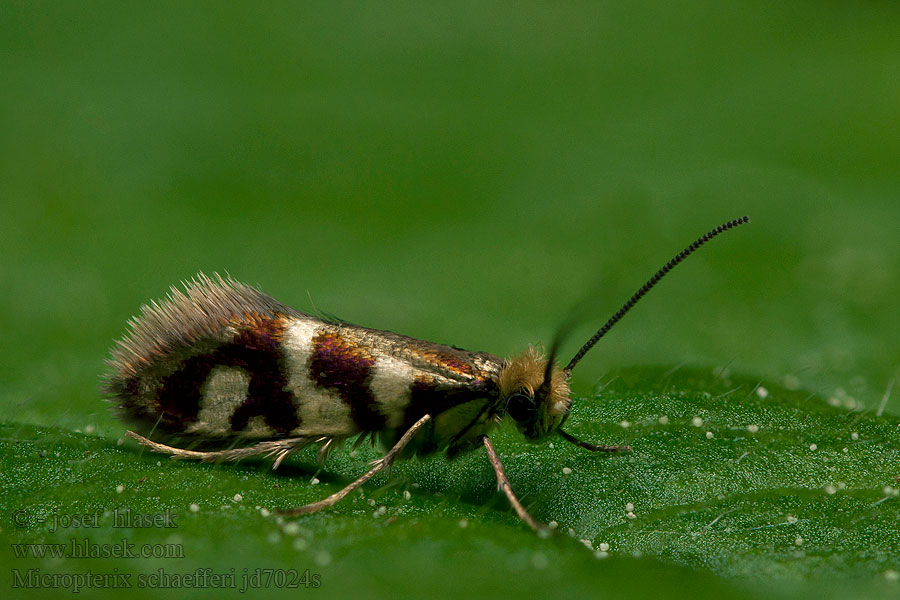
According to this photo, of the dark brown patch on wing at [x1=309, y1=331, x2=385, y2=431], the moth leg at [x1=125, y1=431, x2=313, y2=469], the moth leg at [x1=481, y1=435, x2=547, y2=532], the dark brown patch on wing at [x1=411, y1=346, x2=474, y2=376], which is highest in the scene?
the dark brown patch on wing at [x1=411, y1=346, x2=474, y2=376]

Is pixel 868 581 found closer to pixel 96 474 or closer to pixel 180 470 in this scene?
pixel 180 470

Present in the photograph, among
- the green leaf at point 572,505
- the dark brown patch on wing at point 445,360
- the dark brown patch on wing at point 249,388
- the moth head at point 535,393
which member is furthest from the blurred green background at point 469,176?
the dark brown patch on wing at point 445,360

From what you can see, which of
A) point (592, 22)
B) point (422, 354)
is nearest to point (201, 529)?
point (422, 354)

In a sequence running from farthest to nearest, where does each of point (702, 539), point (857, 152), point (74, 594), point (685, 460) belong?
1. point (857, 152)
2. point (685, 460)
3. point (702, 539)
4. point (74, 594)

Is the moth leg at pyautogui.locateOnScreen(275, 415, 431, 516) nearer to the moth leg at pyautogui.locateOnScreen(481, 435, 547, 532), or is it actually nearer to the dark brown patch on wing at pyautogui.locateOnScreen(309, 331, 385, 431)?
the dark brown patch on wing at pyautogui.locateOnScreen(309, 331, 385, 431)

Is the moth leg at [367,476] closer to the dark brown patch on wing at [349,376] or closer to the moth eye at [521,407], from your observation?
the dark brown patch on wing at [349,376]

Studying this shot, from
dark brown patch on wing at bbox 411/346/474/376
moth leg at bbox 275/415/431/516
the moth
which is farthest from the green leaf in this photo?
dark brown patch on wing at bbox 411/346/474/376

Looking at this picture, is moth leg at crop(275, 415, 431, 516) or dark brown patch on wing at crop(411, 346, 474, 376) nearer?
moth leg at crop(275, 415, 431, 516)
